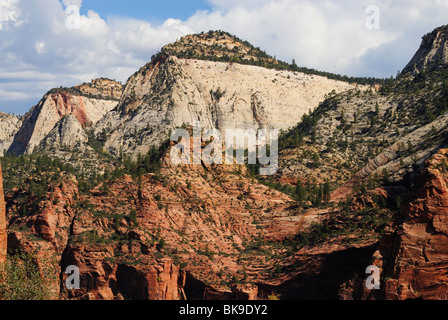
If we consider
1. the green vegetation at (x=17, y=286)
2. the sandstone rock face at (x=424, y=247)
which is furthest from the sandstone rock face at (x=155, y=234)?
the green vegetation at (x=17, y=286)

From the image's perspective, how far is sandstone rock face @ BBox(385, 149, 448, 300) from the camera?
90125mm

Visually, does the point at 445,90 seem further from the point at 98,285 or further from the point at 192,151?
the point at 98,285

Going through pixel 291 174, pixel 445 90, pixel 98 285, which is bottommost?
pixel 98 285

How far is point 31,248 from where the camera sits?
110 meters

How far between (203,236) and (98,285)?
24.1 metres

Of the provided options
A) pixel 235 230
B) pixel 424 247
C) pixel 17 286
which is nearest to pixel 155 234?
pixel 235 230

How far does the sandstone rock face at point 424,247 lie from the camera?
9012cm

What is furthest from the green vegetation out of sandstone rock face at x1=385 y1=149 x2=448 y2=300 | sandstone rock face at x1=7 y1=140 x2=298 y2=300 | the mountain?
sandstone rock face at x1=385 y1=149 x2=448 y2=300

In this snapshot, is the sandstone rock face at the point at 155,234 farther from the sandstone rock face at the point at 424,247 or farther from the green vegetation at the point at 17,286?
the green vegetation at the point at 17,286

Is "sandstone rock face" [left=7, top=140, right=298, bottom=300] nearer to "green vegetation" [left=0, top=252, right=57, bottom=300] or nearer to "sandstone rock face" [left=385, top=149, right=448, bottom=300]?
"sandstone rock face" [left=385, top=149, right=448, bottom=300]

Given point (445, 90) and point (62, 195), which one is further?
point (445, 90)

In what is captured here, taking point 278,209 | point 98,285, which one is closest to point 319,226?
point 278,209

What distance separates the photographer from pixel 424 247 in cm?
9206

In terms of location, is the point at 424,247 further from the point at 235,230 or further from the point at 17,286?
the point at 17,286
